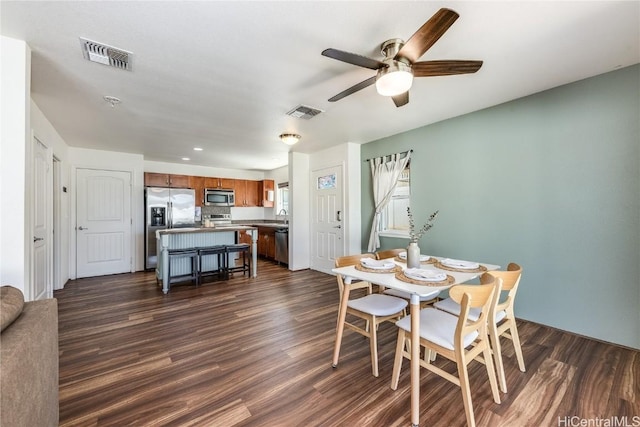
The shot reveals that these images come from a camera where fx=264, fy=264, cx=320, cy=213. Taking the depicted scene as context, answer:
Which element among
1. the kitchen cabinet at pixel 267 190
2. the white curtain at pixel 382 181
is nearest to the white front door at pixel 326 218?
the white curtain at pixel 382 181

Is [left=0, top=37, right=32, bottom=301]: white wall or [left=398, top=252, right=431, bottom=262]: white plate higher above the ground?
[left=0, top=37, right=32, bottom=301]: white wall

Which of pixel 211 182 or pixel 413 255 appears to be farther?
pixel 211 182

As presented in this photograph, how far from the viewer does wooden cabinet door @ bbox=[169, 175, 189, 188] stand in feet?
19.9

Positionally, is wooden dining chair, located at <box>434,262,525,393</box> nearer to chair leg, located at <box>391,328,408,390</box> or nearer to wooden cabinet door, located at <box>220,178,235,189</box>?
chair leg, located at <box>391,328,408,390</box>

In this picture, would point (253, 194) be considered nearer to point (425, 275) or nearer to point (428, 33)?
point (425, 275)

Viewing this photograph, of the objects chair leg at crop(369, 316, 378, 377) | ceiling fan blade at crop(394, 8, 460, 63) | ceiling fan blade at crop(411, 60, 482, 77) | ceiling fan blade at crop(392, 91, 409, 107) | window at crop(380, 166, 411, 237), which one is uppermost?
ceiling fan blade at crop(394, 8, 460, 63)

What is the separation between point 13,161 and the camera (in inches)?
71.5

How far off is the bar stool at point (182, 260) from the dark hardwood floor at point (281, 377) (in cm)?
110

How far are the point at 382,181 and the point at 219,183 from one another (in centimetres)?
444

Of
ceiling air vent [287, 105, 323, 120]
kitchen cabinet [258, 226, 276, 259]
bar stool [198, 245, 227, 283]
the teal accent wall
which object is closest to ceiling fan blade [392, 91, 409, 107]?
ceiling air vent [287, 105, 323, 120]

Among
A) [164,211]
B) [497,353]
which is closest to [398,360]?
[497,353]

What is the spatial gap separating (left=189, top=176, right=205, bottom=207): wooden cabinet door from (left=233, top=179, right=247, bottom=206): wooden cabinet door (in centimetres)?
88

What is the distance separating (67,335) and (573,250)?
4926 millimetres

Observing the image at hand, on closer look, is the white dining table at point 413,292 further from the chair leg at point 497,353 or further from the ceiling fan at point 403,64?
the ceiling fan at point 403,64
